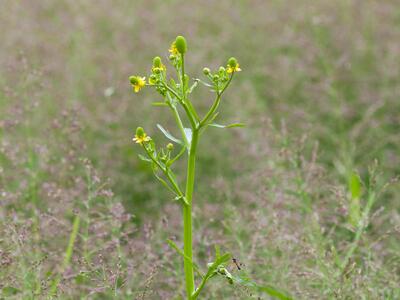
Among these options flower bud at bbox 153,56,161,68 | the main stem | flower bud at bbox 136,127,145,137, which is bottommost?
the main stem

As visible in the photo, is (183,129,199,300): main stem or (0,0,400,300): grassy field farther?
(0,0,400,300): grassy field

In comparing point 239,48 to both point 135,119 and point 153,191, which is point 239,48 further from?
point 153,191

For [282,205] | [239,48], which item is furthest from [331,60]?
[282,205]

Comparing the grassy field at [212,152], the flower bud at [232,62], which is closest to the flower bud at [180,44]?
the flower bud at [232,62]

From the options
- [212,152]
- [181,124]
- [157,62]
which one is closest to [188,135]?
[181,124]

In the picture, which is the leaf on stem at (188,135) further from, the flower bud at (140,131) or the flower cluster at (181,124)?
the flower bud at (140,131)

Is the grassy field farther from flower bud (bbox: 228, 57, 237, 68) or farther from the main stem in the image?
flower bud (bbox: 228, 57, 237, 68)

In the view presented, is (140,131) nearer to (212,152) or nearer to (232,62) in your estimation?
(232,62)

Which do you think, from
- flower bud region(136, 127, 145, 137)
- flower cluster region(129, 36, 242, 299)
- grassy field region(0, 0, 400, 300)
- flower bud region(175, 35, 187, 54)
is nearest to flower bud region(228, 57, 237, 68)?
flower cluster region(129, 36, 242, 299)

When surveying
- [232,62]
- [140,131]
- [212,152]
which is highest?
[212,152]
